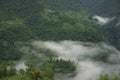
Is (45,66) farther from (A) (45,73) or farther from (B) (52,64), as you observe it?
(A) (45,73)

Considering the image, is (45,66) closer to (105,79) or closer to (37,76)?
(37,76)

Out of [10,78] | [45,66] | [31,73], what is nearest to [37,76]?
[31,73]

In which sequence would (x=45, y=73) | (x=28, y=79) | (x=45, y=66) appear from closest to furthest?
(x=28, y=79)
(x=45, y=73)
(x=45, y=66)

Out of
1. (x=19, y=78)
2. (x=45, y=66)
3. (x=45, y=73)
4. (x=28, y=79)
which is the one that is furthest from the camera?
(x=45, y=66)

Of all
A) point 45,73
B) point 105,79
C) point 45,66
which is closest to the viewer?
point 105,79

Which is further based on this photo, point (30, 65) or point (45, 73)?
point (30, 65)

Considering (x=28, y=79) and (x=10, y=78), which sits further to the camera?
(x=10, y=78)

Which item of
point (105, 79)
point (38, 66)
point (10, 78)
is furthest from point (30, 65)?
point (105, 79)

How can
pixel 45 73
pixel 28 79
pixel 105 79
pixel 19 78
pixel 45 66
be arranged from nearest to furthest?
1. pixel 105 79
2. pixel 28 79
3. pixel 19 78
4. pixel 45 73
5. pixel 45 66
